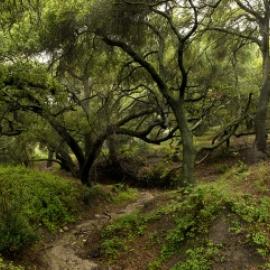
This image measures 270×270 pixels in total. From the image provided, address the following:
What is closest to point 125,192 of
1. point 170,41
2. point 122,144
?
point 122,144

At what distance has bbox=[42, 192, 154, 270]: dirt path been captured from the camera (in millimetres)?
7730

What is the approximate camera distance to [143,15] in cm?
966

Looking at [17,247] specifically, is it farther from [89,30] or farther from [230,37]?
[230,37]

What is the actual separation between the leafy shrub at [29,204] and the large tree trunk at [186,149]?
3.25m

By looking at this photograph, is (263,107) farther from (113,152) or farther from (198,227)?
(113,152)

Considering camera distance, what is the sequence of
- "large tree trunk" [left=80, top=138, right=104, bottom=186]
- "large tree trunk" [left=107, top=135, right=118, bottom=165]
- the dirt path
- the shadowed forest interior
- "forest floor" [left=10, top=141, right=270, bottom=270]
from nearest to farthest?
"forest floor" [left=10, top=141, right=270, bottom=270] → the shadowed forest interior → the dirt path → "large tree trunk" [left=80, top=138, right=104, bottom=186] → "large tree trunk" [left=107, top=135, right=118, bottom=165]

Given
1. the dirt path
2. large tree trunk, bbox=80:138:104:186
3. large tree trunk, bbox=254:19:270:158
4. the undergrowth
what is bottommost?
the dirt path

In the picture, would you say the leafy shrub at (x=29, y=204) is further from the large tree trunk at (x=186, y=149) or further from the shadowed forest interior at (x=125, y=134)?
the large tree trunk at (x=186, y=149)

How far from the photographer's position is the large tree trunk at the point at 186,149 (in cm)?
1024

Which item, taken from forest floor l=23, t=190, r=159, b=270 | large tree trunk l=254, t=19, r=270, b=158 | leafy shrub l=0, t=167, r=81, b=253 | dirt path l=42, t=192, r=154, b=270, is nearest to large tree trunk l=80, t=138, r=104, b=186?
leafy shrub l=0, t=167, r=81, b=253

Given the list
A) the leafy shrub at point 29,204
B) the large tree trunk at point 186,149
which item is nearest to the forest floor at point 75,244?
the leafy shrub at point 29,204

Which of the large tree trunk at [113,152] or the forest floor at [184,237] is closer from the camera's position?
the forest floor at [184,237]

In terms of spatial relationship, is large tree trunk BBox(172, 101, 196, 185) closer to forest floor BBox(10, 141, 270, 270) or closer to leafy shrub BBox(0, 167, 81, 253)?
forest floor BBox(10, 141, 270, 270)

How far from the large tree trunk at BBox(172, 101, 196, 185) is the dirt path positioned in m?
2.30
